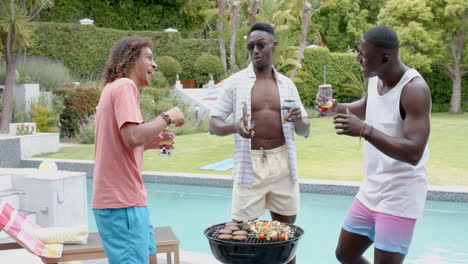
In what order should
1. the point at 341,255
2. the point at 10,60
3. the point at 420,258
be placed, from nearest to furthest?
the point at 341,255 < the point at 420,258 < the point at 10,60

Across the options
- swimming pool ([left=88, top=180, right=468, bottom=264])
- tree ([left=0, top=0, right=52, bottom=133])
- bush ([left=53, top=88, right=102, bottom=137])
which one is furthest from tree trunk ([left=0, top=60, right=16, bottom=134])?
swimming pool ([left=88, top=180, right=468, bottom=264])

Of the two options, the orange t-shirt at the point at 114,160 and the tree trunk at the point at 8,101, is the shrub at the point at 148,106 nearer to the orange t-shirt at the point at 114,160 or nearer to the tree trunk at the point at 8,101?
the tree trunk at the point at 8,101

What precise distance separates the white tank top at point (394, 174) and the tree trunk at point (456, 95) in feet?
82.2

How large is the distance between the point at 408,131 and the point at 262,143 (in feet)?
4.15

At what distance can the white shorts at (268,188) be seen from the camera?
12.7 ft

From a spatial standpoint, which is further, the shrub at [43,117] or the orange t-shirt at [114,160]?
the shrub at [43,117]

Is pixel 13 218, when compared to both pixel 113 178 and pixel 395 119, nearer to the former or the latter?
pixel 113 178

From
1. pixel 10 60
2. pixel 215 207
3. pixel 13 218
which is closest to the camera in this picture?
pixel 13 218

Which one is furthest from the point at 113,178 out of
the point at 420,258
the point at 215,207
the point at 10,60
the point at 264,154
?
the point at 10,60

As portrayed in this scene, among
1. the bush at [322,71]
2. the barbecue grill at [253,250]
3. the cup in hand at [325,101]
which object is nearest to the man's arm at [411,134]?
the cup in hand at [325,101]

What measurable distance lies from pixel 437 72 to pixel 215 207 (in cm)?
2206

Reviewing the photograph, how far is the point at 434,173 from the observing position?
9430 mm

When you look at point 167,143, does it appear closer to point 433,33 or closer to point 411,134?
point 411,134

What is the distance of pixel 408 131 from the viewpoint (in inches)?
111
